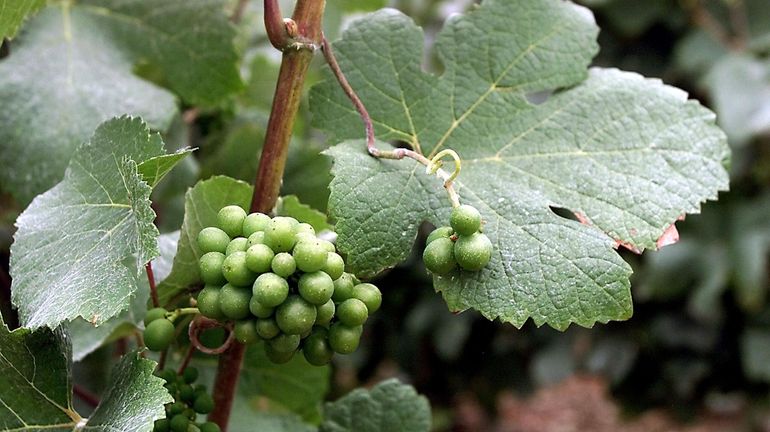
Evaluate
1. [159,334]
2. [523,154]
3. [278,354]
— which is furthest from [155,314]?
[523,154]

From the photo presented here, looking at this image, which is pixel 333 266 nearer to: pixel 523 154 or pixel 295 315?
pixel 295 315

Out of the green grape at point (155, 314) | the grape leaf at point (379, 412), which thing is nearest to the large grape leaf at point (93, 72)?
the green grape at point (155, 314)

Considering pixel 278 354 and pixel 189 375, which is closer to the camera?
pixel 278 354

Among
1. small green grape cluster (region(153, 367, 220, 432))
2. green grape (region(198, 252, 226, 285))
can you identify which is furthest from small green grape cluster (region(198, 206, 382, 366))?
small green grape cluster (region(153, 367, 220, 432))

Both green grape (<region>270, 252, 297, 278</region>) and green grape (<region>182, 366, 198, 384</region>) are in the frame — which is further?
green grape (<region>182, 366, 198, 384</region>)

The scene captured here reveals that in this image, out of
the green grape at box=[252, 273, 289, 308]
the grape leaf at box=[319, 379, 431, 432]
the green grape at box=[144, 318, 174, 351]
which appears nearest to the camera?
the green grape at box=[252, 273, 289, 308]

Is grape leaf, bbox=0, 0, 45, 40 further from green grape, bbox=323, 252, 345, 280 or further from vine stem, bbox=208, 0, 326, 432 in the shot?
green grape, bbox=323, 252, 345, 280
